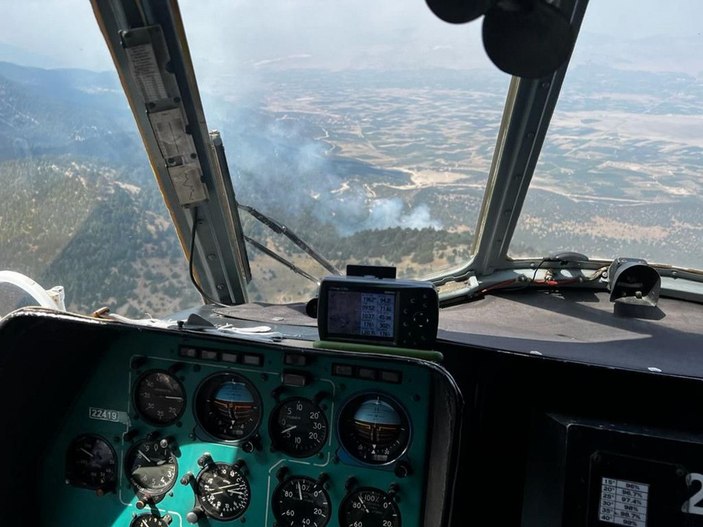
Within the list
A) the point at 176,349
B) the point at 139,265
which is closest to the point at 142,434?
the point at 176,349

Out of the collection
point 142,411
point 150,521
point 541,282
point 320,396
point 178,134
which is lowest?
point 150,521

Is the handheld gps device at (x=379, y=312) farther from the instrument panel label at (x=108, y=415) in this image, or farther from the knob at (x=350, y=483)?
the instrument panel label at (x=108, y=415)

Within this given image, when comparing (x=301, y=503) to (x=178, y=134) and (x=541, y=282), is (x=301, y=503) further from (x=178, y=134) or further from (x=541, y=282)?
(x=541, y=282)

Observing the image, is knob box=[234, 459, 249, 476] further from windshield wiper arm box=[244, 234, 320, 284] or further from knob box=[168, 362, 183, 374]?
windshield wiper arm box=[244, 234, 320, 284]

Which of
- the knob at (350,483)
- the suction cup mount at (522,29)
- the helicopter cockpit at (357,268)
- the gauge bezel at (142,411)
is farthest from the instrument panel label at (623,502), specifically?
the gauge bezel at (142,411)

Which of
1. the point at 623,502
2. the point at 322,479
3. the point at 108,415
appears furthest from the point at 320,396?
the point at 623,502

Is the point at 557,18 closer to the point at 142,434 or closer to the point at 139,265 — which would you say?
the point at 142,434

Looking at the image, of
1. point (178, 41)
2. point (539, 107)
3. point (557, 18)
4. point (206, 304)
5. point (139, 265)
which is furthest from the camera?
point (206, 304)
